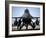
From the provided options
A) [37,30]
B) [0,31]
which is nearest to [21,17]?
[37,30]

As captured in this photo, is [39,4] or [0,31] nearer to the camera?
[0,31]

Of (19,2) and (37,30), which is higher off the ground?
(19,2)

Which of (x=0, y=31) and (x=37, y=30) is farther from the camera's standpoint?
(x=37, y=30)

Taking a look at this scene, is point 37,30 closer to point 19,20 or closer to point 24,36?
point 24,36

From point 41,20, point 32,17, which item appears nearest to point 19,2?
point 32,17

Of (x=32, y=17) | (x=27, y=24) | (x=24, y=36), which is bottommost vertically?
(x=24, y=36)

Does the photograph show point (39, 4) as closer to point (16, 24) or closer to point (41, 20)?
point (41, 20)

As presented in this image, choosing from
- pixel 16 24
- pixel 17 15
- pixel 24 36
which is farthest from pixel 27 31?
pixel 17 15

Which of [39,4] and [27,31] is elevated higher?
[39,4]
